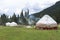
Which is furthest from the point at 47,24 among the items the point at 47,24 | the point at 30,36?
the point at 30,36

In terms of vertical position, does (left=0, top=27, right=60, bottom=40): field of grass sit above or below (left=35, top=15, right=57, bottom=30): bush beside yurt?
below

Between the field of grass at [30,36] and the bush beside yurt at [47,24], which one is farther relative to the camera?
the bush beside yurt at [47,24]

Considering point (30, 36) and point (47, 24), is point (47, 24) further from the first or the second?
point (30, 36)

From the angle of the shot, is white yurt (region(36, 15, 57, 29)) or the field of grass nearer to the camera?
the field of grass

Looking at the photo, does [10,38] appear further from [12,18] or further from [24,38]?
[12,18]

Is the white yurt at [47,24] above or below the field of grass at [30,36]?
above

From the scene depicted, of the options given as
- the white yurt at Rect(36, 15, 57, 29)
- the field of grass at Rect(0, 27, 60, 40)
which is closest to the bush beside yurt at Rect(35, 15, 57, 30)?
the white yurt at Rect(36, 15, 57, 29)

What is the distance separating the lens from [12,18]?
7569 centimetres

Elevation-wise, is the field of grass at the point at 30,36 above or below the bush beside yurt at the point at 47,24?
below

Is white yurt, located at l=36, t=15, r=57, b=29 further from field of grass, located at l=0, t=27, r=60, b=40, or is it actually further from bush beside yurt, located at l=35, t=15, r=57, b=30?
field of grass, located at l=0, t=27, r=60, b=40

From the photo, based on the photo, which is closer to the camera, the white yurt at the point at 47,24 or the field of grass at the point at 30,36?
the field of grass at the point at 30,36

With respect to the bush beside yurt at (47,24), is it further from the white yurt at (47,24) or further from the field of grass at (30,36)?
the field of grass at (30,36)

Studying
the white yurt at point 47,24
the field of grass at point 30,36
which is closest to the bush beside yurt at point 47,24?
the white yurt at point 47,24

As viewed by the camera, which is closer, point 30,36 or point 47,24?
point 30,36
